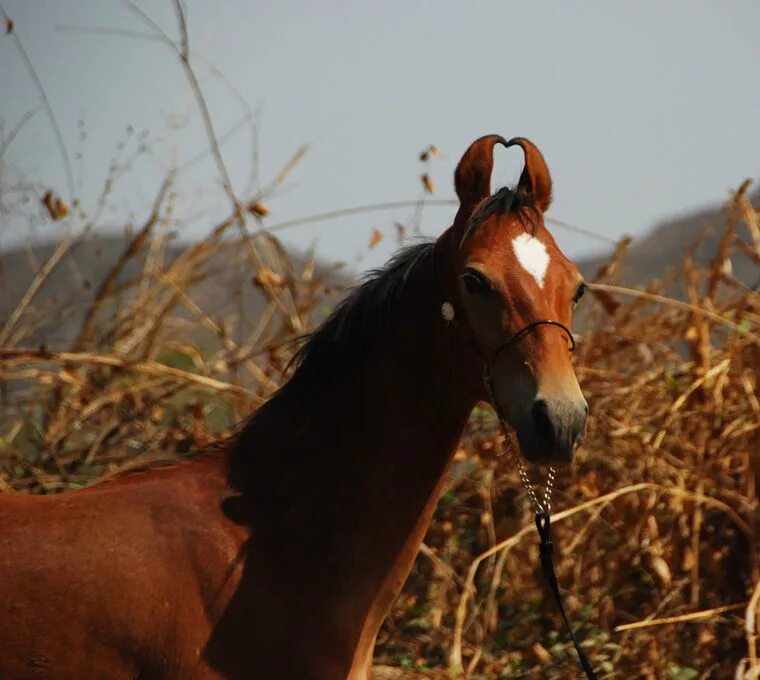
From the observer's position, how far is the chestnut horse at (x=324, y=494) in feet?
8.88

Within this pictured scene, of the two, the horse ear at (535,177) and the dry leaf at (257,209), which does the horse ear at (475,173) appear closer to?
the horse ear at (535,177)

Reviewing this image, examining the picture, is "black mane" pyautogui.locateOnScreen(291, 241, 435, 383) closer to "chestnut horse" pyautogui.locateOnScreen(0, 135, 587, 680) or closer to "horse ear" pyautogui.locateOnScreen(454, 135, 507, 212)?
"chestnut horse" pyautogui.locateOnScreen(0, 135, 587, 680)

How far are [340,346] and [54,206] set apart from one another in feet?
10.3

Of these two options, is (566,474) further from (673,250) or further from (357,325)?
(673,250)

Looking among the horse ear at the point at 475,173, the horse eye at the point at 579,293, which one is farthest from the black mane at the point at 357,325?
the horse eye at the point at 579,293

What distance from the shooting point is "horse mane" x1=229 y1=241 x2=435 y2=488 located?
3090mm

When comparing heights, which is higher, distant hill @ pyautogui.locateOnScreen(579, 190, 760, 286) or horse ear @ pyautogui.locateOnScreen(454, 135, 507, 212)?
distant hill @ pyautogui.locateOnScreen(579, 190, 760, 286)

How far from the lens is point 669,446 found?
5398 millimetres

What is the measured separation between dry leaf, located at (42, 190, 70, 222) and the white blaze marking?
3.53m

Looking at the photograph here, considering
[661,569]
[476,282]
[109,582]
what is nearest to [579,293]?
[476,282]

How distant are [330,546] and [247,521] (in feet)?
0.73

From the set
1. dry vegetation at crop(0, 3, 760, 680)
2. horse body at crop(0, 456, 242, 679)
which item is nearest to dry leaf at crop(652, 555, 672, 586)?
dry vegetation at crop(0, 3, 760, 680)

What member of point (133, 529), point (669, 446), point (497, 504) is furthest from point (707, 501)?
point (133, 529)

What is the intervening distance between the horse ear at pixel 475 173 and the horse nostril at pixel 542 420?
2.20 feet
